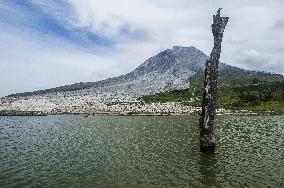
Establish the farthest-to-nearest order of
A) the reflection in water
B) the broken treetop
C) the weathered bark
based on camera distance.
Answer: the broken treetop
the weathered bark
the reflection in water

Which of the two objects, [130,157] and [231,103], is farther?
[231,103]

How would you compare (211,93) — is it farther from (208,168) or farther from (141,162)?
(141,162)

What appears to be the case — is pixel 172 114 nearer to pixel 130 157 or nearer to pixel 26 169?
pixel 130 157

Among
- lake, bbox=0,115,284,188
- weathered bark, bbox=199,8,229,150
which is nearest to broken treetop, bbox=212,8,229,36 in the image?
weathered bark, bbox=199,8,229,150

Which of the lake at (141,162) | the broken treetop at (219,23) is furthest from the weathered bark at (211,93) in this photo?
the lake at (141,162)

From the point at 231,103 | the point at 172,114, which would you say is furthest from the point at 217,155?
the point at 231,103

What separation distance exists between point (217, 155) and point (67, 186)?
2099 cm

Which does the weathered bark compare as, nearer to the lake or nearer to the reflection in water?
the reflection in water

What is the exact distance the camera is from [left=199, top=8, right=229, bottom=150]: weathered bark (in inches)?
1901

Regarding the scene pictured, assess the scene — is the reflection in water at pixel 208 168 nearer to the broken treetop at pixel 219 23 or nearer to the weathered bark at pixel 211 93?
the weathered bark at pixel 211 93

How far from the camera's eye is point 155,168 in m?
38.0

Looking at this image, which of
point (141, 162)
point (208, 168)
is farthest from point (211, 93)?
point (141, 162)

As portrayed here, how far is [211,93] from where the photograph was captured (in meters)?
49.3

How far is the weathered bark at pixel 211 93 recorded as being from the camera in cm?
4828
